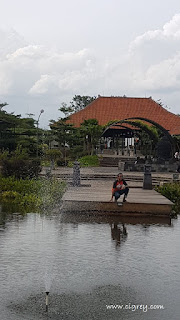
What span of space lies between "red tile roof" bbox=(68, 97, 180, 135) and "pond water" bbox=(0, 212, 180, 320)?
162 ft

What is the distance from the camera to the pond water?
984cm

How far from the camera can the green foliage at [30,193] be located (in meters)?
23.1

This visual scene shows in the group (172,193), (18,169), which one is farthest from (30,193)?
(172,193)

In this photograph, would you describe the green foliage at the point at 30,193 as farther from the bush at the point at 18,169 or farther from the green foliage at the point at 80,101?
the green foliage at the point at 80,101

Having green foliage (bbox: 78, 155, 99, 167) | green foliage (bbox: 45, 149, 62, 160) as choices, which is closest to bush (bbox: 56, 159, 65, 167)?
green foliage (bbox: 78, 155, 99, 167)

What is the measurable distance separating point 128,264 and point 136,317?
11.9 ft

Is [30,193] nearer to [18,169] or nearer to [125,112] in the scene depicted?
[18,169]

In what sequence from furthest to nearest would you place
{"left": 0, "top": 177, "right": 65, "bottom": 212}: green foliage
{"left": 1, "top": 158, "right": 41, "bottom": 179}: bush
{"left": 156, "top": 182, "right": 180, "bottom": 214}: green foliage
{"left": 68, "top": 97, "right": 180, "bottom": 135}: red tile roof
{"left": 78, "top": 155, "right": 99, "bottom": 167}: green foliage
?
{"left": 68, "top": 97, "right": 180, "bottom": 135}: red tile roof
{"left": 78, "top": 155, "right": 99, "bottom": 167}: green foliage
{"left": 1, "top": 158, "right": 41, "bottom": 179}: bush
{"left": 156, "top": 182, "right": 180, "bottom": 214}: green foliage
{"left": 0, "top": 177, "right": 65, "bottom": 212}: green foliage

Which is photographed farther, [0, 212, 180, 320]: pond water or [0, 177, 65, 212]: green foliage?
[0, 177, 65, 212]: green foliage

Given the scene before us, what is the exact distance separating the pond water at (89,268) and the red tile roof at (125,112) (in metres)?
49.3

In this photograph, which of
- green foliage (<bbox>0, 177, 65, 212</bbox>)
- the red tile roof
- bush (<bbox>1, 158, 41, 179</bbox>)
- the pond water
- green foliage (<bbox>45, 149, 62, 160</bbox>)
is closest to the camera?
the pond water

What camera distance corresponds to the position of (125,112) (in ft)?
230

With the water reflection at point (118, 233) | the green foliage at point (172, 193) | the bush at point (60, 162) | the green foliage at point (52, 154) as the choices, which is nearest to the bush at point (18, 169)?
the green foliage at point (172, 193)

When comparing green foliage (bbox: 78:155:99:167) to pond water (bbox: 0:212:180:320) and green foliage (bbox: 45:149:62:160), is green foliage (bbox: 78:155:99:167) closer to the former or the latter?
green foliage (bbox: 45:149:62:160)
